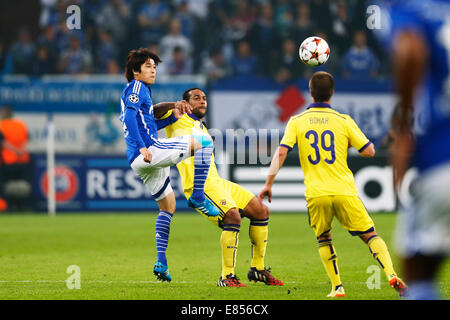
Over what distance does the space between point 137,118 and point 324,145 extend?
2128 mm

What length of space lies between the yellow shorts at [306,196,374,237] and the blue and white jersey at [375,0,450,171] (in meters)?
2.90

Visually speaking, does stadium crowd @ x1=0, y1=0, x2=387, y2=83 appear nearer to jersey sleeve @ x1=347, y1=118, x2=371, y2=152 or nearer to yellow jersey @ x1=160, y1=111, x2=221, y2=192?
yellow jersey @ x1=160, y1=111, x2=221, y2=192

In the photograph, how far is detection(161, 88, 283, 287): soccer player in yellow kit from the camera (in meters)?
7.16

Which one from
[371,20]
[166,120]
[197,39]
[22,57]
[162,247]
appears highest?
[371,20]

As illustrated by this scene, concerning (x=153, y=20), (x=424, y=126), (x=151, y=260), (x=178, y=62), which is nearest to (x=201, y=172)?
(x=151, y=260)

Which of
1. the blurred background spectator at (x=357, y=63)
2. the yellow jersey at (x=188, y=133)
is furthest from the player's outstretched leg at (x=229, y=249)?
the blurred background spectator at (x=357, y=63)

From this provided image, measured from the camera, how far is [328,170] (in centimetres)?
623

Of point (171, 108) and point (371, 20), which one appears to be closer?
point (171, 108)

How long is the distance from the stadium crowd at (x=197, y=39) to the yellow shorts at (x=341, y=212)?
12.6 m

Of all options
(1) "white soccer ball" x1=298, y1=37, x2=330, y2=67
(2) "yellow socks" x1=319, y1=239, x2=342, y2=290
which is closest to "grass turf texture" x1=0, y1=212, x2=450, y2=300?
(2) "yellow socks" x1=319, y1=239, x2=342, y2=290

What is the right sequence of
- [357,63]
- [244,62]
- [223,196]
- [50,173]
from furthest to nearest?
[244,62], [357,63], [50,173], [223,196]

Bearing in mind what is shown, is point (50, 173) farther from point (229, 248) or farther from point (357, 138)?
point (357, 138)

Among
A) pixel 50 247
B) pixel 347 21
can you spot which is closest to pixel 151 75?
pixel 50 247

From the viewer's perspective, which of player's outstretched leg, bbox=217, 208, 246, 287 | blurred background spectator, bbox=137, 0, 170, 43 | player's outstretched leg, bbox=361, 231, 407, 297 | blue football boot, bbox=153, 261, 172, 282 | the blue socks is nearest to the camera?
player's outstretched leg, bbox=361, 231, 407, 297
